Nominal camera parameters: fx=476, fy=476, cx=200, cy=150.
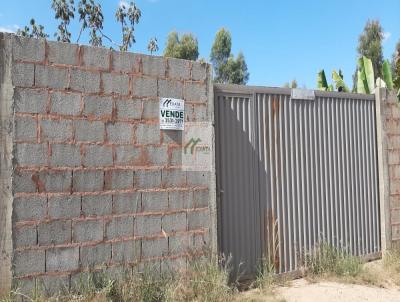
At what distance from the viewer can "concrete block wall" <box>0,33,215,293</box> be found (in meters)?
4.34

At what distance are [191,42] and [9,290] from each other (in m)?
27.3

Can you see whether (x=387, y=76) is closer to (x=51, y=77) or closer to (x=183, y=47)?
(x=51, y=77)

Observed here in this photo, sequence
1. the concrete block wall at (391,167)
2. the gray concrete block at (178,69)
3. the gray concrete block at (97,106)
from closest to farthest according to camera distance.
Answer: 1. the gray concrete block at (97,106)
2. the gray concrete block at (178,69)
3. the concrete block wall at (391,167)

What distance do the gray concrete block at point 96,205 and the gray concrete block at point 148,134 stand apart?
0.69m

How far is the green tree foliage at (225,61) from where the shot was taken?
34.2 m

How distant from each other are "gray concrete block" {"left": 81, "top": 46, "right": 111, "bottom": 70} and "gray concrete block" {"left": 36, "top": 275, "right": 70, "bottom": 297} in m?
2.08

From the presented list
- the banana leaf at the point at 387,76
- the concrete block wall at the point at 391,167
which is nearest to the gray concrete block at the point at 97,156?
the concrete block wall at the point at 391,167

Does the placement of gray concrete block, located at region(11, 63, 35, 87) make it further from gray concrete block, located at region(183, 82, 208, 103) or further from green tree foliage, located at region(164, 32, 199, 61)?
green tree foliage, located at region(164, 32, 199, 61)

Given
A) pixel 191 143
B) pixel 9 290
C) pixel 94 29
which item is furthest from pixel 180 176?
pixel 94 29

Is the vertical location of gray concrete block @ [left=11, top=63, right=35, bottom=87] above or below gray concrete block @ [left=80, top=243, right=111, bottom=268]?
above

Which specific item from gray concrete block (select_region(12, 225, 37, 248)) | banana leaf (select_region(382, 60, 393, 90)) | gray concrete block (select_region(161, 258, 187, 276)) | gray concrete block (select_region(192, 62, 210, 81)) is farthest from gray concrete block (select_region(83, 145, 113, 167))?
banana leaf (select_region(382, 60, 393, 90))

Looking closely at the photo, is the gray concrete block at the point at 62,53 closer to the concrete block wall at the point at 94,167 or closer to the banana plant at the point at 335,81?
the concrete block wall at the point at 94,167

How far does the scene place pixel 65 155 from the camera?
4.57 m

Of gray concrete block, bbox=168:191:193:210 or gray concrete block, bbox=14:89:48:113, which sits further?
gray concrete block, bbox=168:191:193:210
